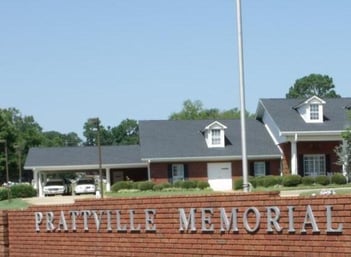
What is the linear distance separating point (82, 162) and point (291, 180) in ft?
61.8

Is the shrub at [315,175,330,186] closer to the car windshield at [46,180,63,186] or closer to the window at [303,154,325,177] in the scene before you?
the window at [303,154,325,177]

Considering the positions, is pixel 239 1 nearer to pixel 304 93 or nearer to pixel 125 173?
pixel 125 173

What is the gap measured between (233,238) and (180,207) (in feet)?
4.05

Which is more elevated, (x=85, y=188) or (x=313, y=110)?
(x=313, y=110)

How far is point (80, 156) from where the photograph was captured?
5928 cm

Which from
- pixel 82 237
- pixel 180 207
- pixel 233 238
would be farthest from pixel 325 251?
pixel 82 237

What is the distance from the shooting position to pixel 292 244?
1116 cm

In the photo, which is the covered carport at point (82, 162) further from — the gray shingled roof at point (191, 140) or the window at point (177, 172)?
the window at point (177, 172)

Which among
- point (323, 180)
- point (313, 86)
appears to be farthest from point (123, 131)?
point (323, 180)

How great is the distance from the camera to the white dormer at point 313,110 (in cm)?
5122

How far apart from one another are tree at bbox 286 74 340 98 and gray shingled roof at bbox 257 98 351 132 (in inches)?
3118

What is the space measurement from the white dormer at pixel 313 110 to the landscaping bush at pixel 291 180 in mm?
6420

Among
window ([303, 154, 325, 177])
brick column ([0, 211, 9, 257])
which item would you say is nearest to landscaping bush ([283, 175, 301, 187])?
window ([303, 154, 325, 177])

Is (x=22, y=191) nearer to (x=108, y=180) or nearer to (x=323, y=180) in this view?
(x=108, y=180)
